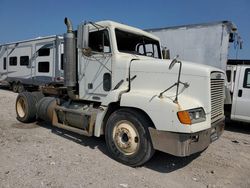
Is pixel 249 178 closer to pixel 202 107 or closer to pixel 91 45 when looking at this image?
pixel 202 107

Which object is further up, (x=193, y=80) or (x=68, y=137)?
(x=193, y=80)

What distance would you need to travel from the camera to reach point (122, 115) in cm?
→ 455

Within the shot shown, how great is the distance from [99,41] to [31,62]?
33.2ft

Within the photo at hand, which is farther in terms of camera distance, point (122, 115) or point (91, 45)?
point (91, 45)

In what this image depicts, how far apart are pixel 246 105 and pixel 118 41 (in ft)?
15.1

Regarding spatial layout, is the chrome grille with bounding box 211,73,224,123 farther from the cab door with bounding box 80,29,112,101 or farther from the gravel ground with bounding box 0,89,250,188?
the cab door with bounding box 80,29,112,101

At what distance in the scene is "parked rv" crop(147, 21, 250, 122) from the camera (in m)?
7.52

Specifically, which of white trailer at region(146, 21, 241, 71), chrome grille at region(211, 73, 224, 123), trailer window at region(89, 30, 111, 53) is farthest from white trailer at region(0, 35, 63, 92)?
chrome grille at region(211, 73, 224, 123)

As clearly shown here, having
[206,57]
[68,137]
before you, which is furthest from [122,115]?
[206,57]

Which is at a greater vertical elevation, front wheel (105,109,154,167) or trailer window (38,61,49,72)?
trailer window (38,61,49,72)

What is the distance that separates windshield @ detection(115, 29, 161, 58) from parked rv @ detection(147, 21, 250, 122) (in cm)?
288

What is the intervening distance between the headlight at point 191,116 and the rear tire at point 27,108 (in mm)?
4849

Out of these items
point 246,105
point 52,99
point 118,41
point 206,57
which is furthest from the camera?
point 206,57

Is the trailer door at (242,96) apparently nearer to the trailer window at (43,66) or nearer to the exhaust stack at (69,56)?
the exhaust stack at (69,56)
